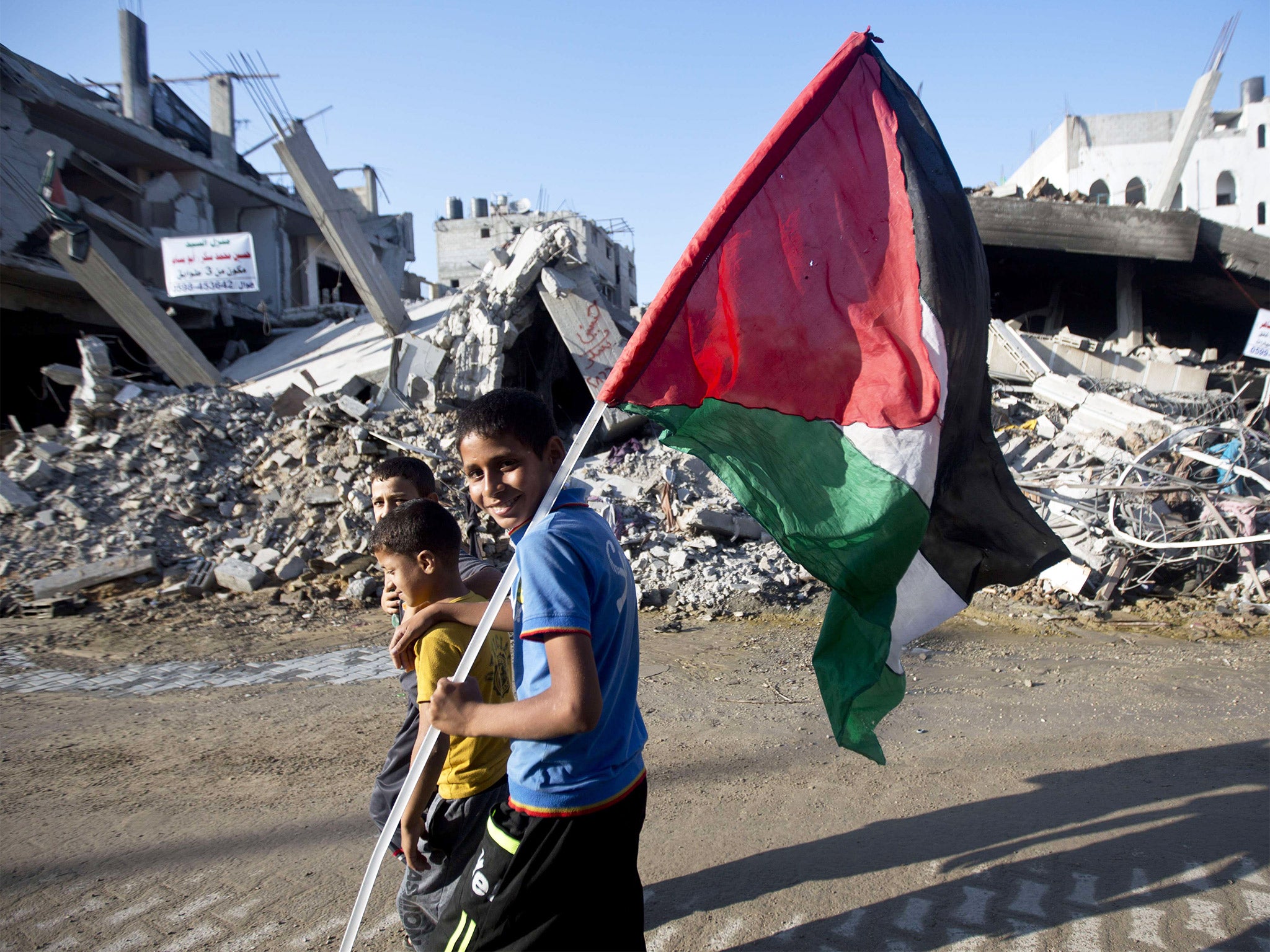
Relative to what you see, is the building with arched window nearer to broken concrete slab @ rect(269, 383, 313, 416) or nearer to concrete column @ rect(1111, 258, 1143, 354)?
concrete column @ rect(1111, 258, 1143, 354)

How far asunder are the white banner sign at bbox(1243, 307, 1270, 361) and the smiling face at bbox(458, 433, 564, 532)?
482 inches

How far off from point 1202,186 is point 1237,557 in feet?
95.8

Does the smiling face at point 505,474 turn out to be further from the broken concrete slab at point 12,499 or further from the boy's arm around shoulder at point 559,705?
the broken concrete slab at point 12,499

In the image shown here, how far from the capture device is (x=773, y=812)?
11.4 feet

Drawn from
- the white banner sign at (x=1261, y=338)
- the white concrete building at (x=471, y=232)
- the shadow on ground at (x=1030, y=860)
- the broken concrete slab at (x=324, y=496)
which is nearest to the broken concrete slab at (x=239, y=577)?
the broken concrete slab at (x=324, y=496)

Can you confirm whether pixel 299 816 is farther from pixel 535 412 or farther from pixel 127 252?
pixel 127 252

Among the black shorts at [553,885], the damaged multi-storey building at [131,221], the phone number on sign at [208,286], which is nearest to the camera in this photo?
the black shorts at [553,885]

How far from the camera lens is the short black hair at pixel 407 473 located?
8.95 feet

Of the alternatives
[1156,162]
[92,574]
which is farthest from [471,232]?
[92,574]

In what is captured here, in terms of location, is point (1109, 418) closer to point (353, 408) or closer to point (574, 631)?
point (353, 408)

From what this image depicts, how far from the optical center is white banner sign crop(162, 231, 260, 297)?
12.3 m

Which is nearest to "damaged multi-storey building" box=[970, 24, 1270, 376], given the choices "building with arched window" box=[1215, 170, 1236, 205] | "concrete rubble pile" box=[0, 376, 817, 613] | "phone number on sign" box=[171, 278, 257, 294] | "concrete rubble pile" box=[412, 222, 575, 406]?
"concrete rubble pile" box=[0, 376, 817, 613]

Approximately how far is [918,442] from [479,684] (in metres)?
1.23

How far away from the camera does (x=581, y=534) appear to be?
5.00 feet
